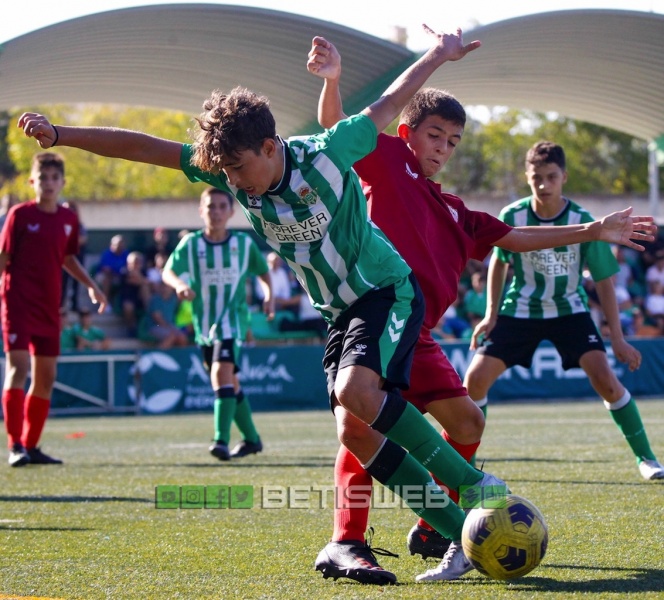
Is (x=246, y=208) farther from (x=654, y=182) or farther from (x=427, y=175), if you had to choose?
(x=654, y=182)

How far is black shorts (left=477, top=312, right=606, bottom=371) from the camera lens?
6801 mm

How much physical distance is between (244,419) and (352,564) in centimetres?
A: 512

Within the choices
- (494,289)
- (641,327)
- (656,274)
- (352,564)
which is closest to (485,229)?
(352,564)

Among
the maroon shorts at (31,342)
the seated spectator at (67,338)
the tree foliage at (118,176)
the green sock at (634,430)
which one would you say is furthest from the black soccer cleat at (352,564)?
the tree foliage at (118,176)

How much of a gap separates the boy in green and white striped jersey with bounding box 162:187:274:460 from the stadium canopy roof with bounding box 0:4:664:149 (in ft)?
9.65

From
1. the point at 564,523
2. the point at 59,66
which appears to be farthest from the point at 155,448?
the point at 564,523

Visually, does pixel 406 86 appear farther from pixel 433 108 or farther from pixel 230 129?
pixel 230 129

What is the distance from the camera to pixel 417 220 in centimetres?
435

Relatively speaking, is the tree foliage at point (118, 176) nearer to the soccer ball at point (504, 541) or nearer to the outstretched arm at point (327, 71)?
the outstretched arm at point (327, 71)

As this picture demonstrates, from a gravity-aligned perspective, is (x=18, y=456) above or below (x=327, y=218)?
below

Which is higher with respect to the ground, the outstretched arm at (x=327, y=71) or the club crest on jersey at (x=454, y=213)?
the outstretched arm at (x=327, y=71)

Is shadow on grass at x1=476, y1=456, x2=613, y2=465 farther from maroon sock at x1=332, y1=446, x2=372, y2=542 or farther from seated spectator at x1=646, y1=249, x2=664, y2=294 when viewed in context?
seated spectator at x1=646, y1=249, x2=664, y2=294

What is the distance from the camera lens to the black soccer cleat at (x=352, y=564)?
147 inches

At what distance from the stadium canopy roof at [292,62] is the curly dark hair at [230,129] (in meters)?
7.11
